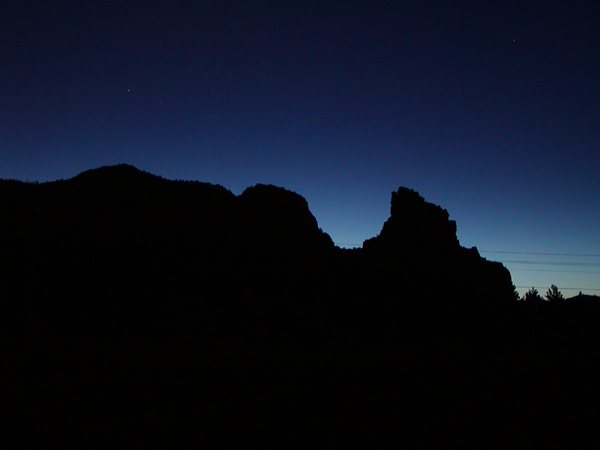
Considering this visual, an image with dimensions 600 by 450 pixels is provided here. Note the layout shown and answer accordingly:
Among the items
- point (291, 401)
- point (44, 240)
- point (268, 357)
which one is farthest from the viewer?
point (44, 240)

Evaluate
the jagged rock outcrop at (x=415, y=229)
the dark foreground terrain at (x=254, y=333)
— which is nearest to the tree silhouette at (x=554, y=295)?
the dark foreground terrain at (x=254, y=333)

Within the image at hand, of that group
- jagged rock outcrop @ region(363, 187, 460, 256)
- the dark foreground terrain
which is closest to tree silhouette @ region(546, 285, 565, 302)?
the dark foreground terrain

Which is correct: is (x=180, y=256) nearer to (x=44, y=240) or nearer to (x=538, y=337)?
(x=44, y=240)

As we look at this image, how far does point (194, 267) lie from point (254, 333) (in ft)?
51.4

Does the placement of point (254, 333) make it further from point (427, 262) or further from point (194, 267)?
point (427, 262)

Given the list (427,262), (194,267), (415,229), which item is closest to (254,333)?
(194,267)

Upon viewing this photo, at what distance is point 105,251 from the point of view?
30703mm

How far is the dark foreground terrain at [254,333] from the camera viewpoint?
7457 mm

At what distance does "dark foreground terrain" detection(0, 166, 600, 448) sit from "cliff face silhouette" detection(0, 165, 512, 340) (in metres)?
0.23

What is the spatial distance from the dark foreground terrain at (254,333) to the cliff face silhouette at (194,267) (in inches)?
Answer: 9.2

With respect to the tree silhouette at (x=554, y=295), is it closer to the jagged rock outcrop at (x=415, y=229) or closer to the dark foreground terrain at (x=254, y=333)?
the dark foreground terrain at (x=254, y=333)

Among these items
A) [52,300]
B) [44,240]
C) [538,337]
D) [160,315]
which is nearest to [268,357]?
[160,315]

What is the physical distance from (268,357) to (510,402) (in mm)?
9423

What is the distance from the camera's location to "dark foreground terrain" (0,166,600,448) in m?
7.46
